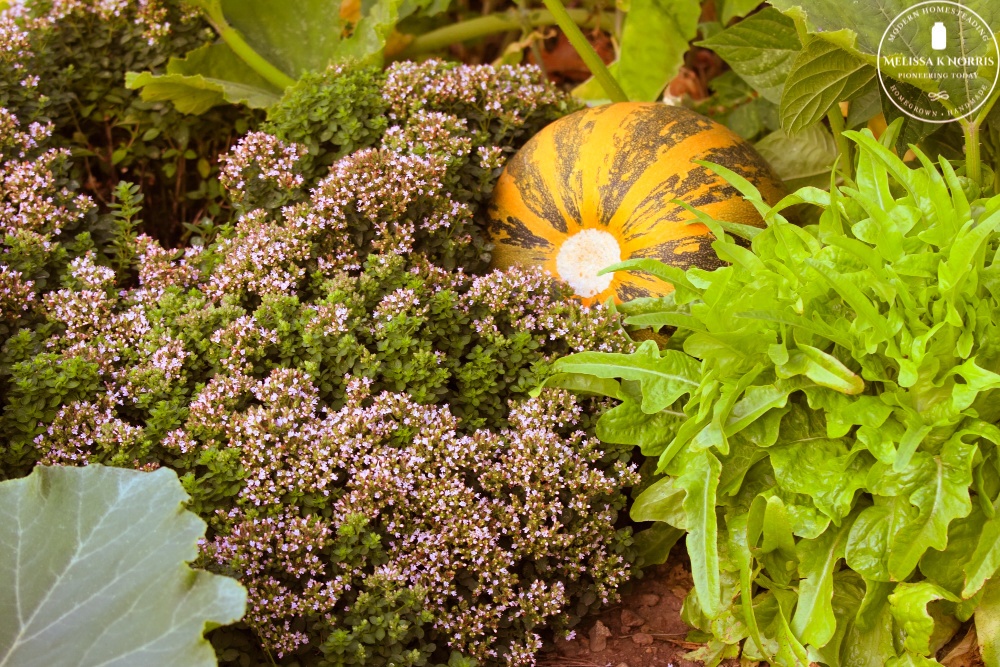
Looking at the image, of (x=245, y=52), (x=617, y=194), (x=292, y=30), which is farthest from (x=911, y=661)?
(x=292, y=30)

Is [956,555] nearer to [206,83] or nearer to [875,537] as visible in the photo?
[875,537]

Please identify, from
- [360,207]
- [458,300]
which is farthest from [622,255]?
[360,207]

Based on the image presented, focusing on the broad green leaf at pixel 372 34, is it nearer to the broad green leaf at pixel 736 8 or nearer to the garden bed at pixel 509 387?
the garden bed at pixel 509 387

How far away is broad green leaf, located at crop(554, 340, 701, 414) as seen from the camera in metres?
1.68

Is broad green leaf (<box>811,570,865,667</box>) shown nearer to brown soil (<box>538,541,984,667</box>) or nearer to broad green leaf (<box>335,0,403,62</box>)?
brown soil (<box>538,541,984,667</box>)

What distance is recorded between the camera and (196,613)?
127cm

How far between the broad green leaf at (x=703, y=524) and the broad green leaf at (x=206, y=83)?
1462 millimetres

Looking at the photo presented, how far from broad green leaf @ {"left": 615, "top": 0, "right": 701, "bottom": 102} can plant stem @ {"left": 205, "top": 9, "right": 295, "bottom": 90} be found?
100 centimetres

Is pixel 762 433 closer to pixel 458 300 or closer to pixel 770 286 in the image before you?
pixel 770 286

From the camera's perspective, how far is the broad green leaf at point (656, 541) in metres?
1.85

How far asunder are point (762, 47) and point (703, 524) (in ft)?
4.19

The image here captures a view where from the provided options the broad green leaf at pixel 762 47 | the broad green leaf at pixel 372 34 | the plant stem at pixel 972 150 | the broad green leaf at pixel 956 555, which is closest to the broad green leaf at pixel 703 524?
the broad green leaf at pixel 956 555

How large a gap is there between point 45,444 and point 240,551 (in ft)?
1.40

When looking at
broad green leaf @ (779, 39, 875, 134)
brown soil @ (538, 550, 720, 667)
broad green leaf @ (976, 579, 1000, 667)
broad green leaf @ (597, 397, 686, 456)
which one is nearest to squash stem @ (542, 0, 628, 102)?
broad green leaf @ (779, 39, 875, 134)
